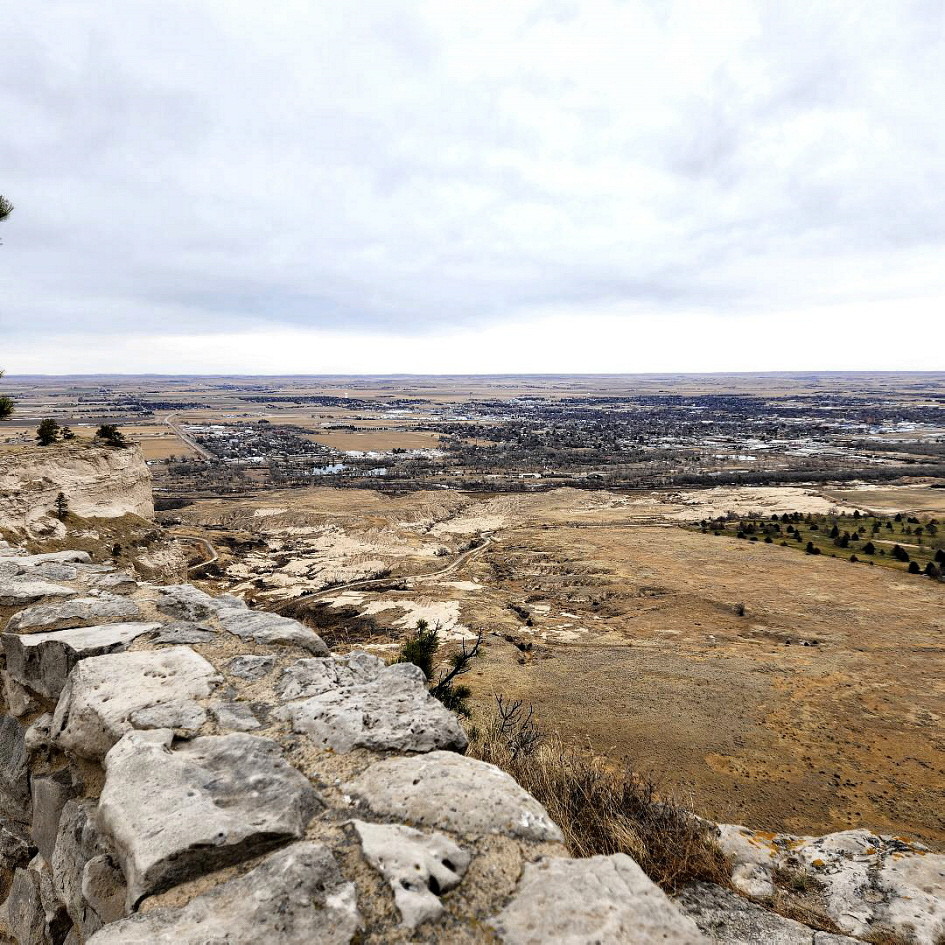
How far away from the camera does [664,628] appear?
23688mm

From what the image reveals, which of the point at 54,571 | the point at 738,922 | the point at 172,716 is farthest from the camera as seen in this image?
the point at 54,571

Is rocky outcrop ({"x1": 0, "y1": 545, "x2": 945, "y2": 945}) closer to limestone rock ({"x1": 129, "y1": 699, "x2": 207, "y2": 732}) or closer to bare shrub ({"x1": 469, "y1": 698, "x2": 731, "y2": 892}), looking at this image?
limestone rock ({"x1": 129, "y1": 699, "x2": 207, "y2": 732})

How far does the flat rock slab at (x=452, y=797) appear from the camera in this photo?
3602 millimetres

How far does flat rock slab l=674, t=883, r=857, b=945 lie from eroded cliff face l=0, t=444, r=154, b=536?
22526 mm

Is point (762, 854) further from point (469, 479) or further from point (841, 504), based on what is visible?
point (469, 479)

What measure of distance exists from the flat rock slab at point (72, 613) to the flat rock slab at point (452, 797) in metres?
4.77

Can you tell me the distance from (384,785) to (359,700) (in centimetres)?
123

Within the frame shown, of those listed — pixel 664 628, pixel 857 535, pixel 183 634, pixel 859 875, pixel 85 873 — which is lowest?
pixel 664 628

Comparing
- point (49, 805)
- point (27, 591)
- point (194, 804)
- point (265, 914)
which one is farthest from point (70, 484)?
point (265, 914)

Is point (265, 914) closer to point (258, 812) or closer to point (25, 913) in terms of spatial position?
point (258, 812)

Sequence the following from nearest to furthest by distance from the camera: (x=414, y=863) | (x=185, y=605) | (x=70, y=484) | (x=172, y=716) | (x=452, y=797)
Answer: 1. (x=414, y=863)
2. (x=452, y=797)
3. (x=172, y=716)
4. (x=185, y=605)
5. (x=70, y=484)

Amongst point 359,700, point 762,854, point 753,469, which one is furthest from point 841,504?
point 359,700

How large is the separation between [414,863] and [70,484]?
26574 millimetres

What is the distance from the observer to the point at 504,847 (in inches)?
135
